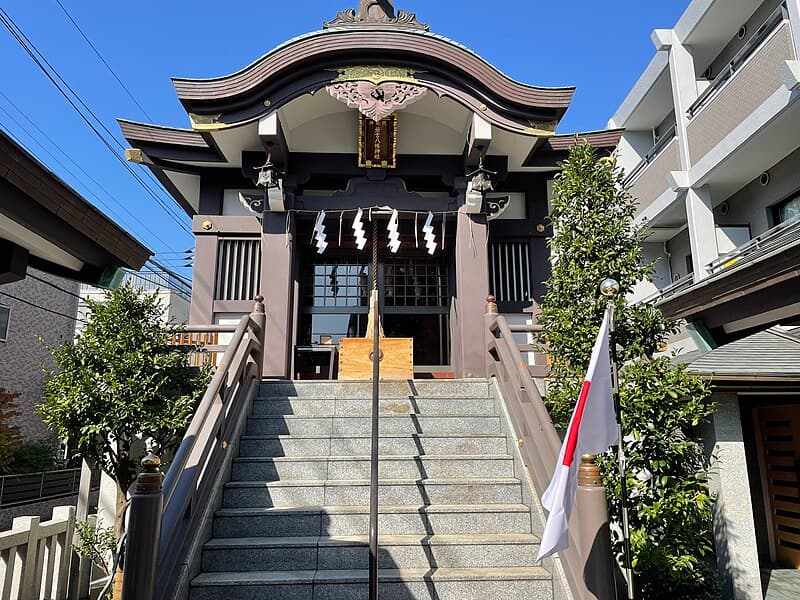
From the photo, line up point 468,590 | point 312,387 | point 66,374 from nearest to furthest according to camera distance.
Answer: point 468,590 < point 66,374 < point 312,387

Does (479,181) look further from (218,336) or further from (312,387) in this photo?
(218,336)

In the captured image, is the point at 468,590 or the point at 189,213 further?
the point at 189,213

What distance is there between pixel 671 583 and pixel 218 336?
5983 millimetres

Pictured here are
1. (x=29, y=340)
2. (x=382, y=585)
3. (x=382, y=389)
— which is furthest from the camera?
(x=29, y=340)

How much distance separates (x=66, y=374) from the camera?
5.08 m

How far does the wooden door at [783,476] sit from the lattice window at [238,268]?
7946 mm

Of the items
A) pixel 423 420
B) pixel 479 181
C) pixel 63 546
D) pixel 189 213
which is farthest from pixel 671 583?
pixel 189 213

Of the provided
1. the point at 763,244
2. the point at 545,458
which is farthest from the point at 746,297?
the point at 763,244

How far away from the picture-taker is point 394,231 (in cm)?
716

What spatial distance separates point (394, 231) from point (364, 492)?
373 centimetres

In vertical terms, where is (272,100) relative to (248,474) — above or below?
above

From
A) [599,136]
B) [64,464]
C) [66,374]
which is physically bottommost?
[64,464]

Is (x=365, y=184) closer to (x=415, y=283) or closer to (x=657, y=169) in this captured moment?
(x=415, y=283)

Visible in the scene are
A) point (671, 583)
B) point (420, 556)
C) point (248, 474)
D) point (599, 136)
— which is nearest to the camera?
point (420, 556)
